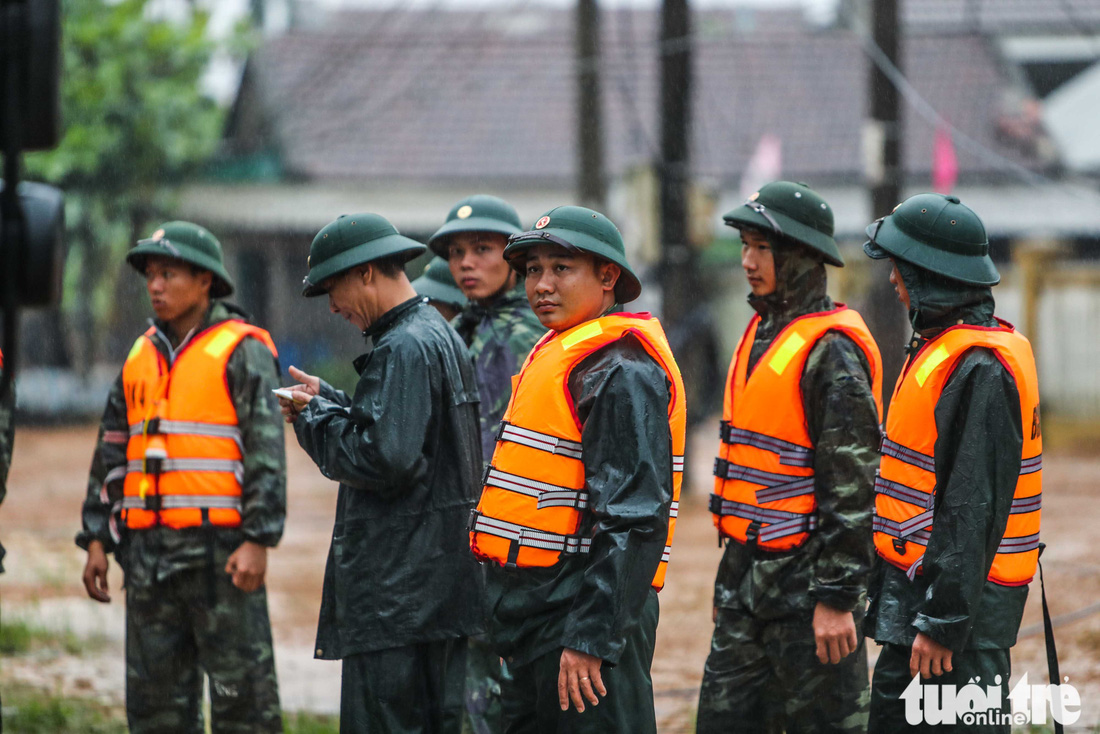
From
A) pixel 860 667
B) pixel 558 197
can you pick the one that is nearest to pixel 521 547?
pixel 860 667

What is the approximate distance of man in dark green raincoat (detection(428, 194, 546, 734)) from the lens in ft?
16.8

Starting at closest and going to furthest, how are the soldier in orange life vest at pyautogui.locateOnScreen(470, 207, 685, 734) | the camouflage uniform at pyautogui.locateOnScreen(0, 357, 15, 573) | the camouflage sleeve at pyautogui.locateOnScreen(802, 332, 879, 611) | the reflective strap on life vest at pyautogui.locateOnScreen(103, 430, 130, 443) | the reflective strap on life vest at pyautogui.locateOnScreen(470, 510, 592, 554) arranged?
the soldier in orange life vest at pyautogui.locateOnScreen(470, 207, 685, 734), the reflective strap on life vest at pyautogui.locateOnScreen(470, 510, 592, 554), the camouflage sleeve at pyautogui.locateOnScreen(802, 332, 879, 611), the camouflage uniform at pyautogui.locateOnScreen(0, 357, 15, 573), the reflective strap on life vest at pyautogui.locateOnScreen(103, 430, 130, 443)

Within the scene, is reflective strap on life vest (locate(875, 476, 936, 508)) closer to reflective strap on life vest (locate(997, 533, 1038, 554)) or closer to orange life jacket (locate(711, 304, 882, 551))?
reflective strap on life vest (locate(997, 533, 1038, 554))

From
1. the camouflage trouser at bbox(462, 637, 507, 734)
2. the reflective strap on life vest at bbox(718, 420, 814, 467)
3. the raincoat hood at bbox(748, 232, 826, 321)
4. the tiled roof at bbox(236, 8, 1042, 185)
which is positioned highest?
the tiled roof at bbox(236, 8, 1042, 185)

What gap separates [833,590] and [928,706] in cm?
50

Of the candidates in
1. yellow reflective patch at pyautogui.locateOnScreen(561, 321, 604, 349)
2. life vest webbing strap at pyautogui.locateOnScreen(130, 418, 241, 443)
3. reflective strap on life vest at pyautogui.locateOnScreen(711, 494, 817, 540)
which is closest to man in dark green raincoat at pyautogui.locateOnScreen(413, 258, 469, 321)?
life vest webbing strap at pyautogui.locateOnScreen(130, 418, 241, 443)

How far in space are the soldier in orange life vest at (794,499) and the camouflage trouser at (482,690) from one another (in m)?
0.98

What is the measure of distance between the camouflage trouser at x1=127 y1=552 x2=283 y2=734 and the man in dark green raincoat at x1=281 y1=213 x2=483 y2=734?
102 cm

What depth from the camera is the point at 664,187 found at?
42.2 ft

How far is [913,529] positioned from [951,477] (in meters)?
0.24

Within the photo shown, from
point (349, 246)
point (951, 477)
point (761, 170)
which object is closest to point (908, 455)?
point (951, 477)

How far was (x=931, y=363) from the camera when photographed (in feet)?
12.9

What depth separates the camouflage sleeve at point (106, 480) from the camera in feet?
17.2

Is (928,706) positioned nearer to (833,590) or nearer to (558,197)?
(833,590)
